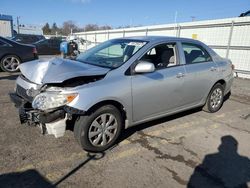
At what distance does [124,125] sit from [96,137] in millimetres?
586

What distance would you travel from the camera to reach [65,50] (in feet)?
55.4

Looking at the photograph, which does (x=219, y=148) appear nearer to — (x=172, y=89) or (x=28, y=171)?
(x=172, y=89)

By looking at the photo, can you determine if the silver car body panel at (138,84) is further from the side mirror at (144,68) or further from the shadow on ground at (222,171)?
the shadow on ground at (222,171)

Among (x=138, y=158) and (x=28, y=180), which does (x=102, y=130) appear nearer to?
(x=138, y=158)

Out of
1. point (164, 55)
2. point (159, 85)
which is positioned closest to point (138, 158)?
point (159, 85)

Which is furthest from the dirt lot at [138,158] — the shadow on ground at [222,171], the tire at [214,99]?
the tire at [214,99]

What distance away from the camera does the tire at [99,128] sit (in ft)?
11.0

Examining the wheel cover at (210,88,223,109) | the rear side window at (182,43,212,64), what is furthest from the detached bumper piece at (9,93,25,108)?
the wheel cover at (210,88,223,109)

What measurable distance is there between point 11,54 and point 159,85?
298 inches

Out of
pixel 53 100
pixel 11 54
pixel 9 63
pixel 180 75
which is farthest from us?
pixel 9 63

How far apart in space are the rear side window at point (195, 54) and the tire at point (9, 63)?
7.30 m

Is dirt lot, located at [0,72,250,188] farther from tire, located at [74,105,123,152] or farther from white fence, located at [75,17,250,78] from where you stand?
white fence, located at [75,17,250,78]

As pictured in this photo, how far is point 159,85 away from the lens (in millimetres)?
4043

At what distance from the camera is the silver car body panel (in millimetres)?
3330
